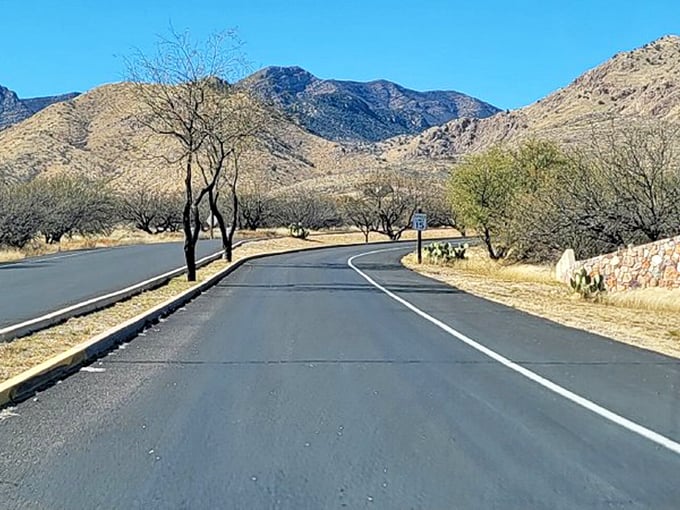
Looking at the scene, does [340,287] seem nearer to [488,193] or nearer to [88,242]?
[488,193]

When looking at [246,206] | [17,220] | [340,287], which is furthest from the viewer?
[246,206]

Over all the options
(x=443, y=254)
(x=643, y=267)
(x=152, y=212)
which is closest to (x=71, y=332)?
(x=643, y=267)

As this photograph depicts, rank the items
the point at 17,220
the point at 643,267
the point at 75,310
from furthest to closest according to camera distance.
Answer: the point at 17,220 < the point at 643,267 < the point at 75,310

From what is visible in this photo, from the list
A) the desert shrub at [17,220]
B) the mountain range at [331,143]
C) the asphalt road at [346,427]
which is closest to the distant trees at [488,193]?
the desert shrub at [17,220]

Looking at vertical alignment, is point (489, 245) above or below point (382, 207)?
below

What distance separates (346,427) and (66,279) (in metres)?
19.9

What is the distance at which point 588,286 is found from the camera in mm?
24047

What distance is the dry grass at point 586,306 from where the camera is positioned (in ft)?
50.6

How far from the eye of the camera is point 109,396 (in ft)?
30.5

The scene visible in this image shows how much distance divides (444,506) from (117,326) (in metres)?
9.69

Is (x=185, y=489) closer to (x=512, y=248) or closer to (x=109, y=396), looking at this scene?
(x=109, y=396)

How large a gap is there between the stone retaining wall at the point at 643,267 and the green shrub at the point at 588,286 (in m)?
0.60

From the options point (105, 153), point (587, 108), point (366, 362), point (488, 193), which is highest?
point (587, 108)

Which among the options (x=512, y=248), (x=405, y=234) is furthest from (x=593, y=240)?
(x=405, y=234)
